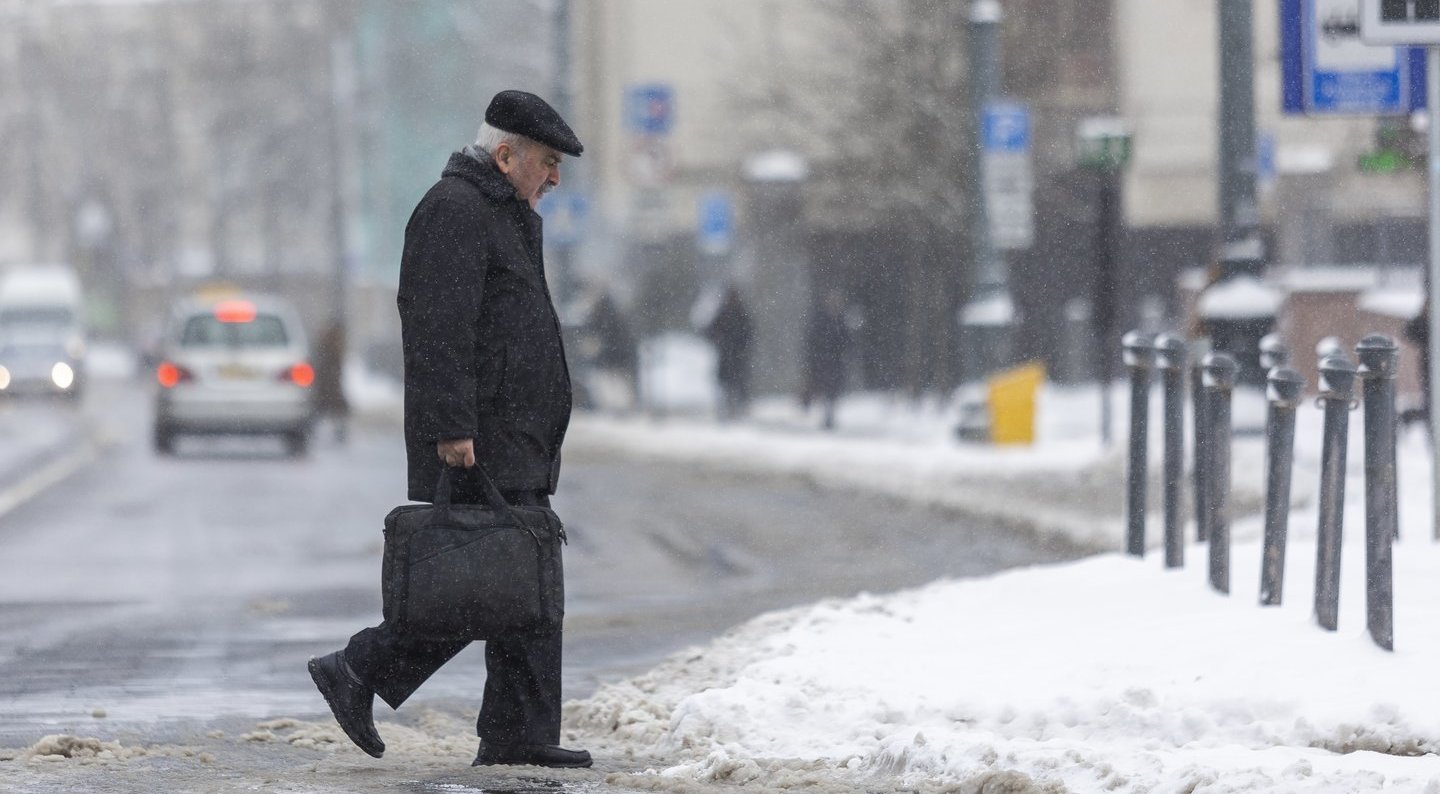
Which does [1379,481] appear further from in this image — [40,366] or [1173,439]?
[40,366]

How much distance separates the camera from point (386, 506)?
18.3m

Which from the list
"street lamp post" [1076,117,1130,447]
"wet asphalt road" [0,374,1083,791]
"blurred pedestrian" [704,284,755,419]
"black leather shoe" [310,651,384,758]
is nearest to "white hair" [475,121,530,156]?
"black leather shoe" [310,651,384,758]

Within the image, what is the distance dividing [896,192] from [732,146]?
14016mm

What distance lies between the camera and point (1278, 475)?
8398 millimetres

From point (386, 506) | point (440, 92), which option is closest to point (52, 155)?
point (440, 92)

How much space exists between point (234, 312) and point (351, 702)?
20562 mm

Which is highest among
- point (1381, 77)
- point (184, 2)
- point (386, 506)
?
point (184, 2)

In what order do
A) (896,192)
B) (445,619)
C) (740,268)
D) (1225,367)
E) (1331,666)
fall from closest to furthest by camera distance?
(445,619) < (1331,666) < (1225,367) < (896,192) < (740,268)

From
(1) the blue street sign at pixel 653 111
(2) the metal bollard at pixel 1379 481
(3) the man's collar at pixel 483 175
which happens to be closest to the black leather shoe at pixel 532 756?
(3) the man's collar at pixel 483 175

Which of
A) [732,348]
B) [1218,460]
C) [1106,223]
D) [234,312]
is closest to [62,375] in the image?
[732,348]

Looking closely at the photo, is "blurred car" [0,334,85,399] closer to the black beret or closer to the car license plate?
the car license plate

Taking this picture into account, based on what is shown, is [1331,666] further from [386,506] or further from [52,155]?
[52,155]

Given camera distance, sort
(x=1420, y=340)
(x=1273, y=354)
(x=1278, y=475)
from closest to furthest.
Answer: 1. (x=1278, y=475)
2. (x=1273, y=354)
3. (x=1420, y=340)

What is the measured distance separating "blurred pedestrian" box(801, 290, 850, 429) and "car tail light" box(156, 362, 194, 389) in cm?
789
